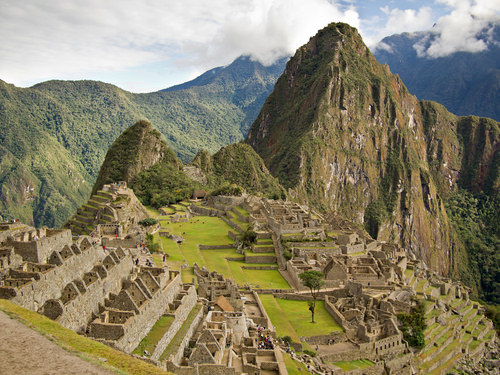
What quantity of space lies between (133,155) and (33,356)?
81.8m

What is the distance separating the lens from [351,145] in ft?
544

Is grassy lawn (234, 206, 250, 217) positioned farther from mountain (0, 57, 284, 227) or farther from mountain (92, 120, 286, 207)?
mountain (0, 57, 284, 227)

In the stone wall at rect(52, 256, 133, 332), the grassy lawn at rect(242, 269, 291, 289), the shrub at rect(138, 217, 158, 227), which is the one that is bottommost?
the grassy lawn at rect(242, 269, 291, 289)

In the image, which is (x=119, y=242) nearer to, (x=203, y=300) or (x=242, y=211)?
(x=203, y=300)

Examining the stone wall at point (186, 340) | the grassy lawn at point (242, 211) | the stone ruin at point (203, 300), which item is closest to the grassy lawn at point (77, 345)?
the stone ruin at point (203, 300)

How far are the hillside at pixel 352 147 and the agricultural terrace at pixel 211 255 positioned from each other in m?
88.8

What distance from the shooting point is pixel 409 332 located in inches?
1372

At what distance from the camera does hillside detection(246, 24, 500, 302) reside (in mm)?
153375

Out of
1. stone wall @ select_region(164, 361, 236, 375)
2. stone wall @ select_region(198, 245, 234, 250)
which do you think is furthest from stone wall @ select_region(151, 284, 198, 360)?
stone wall @ select_region(198, 245, 234, 250)

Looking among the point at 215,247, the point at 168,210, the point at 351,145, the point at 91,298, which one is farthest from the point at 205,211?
the point at 351,145

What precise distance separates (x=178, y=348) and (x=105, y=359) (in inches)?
288

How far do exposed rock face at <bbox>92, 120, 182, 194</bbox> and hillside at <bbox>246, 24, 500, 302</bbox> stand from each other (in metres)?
54.9

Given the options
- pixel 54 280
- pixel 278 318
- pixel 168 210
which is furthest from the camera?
pixel 168 210

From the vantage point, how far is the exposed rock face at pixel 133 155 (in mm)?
87625
